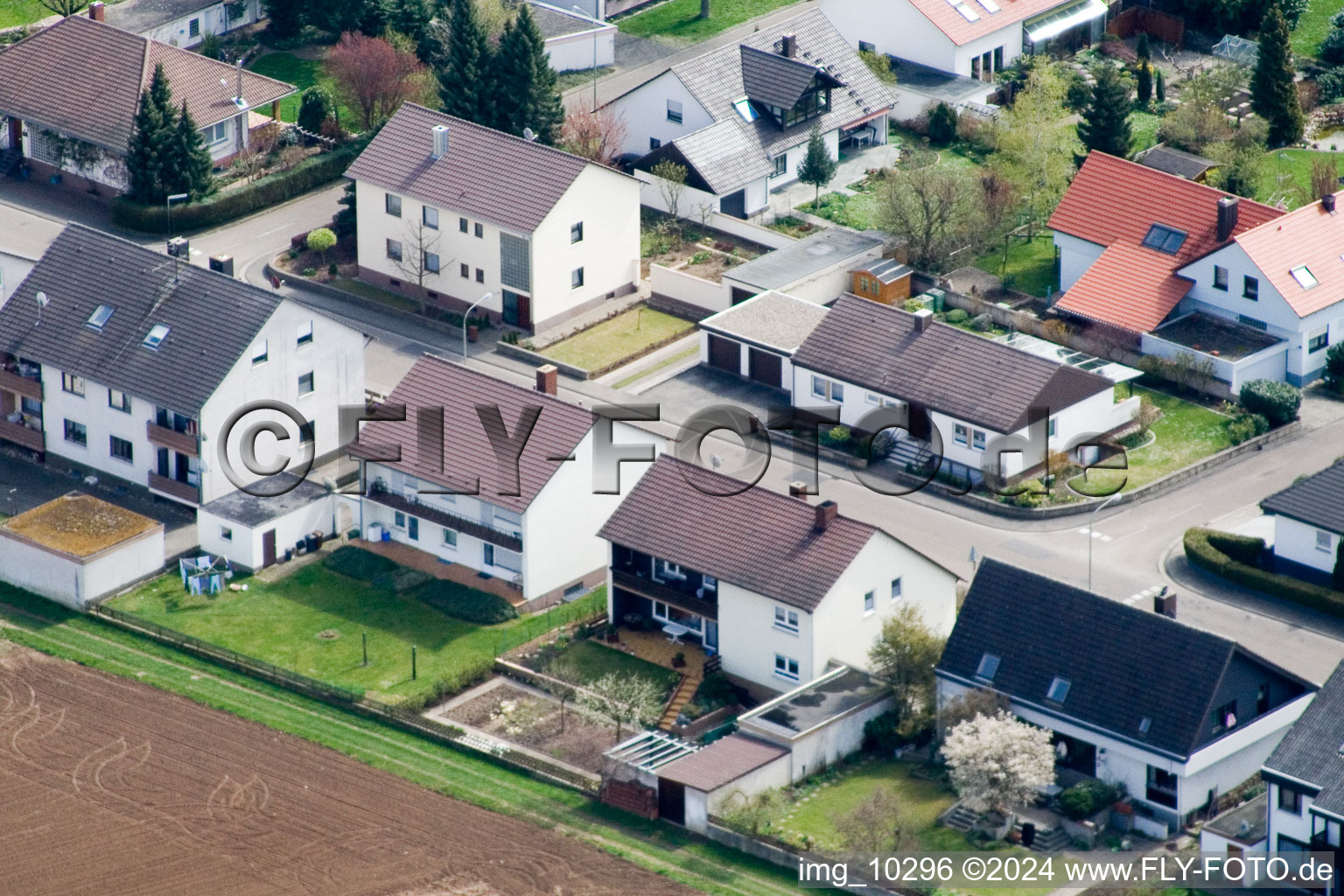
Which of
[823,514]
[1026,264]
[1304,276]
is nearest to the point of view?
[823,514]

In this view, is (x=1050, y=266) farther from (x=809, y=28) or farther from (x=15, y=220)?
(x=15, y=220)

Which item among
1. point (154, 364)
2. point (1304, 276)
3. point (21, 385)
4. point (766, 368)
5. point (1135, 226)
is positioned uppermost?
point (1135, 226)

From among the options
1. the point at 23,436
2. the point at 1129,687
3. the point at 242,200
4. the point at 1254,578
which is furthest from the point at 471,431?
→ the point at 242,200

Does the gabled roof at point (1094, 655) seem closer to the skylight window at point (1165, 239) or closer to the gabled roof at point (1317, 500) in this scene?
the gabled roof at point (1317, 500)

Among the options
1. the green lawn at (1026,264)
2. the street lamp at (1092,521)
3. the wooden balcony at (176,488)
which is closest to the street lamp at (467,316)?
the wooden balcony at (176,488)

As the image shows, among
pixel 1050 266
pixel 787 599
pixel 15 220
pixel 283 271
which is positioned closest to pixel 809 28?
pixel 1050 266

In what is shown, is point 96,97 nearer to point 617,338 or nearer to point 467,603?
point 617,338
